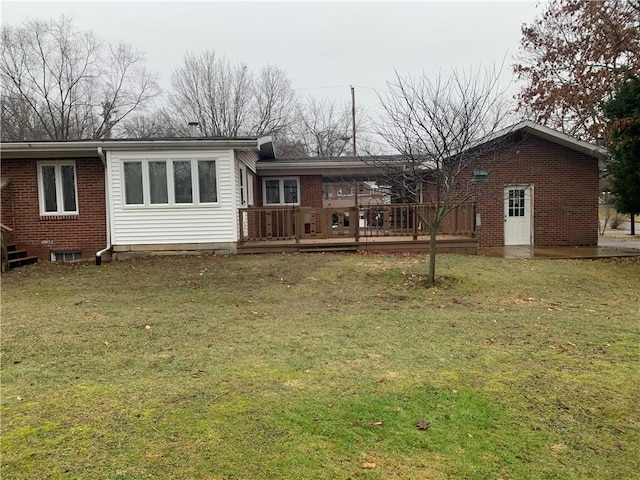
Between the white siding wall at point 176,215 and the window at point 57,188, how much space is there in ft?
5.05

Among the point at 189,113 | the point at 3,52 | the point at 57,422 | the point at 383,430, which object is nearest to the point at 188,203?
the point at 57,422

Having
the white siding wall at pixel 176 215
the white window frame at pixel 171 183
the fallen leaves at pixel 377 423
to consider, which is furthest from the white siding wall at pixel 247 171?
the fallen leaves at pixel 377 423

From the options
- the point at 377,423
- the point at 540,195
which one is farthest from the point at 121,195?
the point at 540,195

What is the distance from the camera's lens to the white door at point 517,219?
1420 cm

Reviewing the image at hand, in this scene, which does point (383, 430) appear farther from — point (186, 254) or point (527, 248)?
point (527, 248)

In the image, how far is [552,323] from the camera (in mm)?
5332

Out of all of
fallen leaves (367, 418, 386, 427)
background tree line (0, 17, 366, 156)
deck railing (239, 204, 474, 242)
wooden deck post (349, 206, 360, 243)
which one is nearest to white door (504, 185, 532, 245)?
deck railing (239, 204, 474, 242)

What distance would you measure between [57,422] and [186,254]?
8.45m

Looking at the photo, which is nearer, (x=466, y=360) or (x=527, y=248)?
(x=466, y=360)

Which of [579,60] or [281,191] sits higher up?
[579,60]

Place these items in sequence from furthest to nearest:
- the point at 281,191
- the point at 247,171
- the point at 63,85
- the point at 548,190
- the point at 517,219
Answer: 1. the point at 63,85
2. the point at 281,191
3. the point at 517,219
4. the point at 548,190
5. the point at 247,171

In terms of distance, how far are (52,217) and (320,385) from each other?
1083 cm

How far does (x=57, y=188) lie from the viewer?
37.6ft

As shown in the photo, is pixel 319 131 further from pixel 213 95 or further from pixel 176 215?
pixel 176 215
